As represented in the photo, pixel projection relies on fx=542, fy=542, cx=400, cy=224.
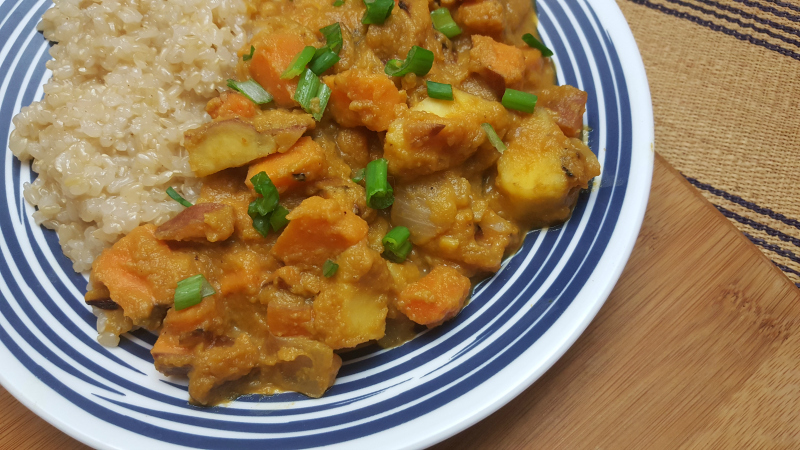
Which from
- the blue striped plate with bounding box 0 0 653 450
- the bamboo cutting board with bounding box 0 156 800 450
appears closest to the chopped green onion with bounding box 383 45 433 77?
the blue striped plate with bounding box 0 0 653 450

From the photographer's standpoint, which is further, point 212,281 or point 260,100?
point 260,100

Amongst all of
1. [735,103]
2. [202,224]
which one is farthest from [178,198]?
[735,103]

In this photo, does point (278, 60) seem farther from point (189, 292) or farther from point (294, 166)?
point (189, 292)

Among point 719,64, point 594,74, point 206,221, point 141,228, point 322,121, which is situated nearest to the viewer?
point 206,221

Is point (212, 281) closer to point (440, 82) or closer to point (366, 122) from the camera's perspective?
point (366, 122)

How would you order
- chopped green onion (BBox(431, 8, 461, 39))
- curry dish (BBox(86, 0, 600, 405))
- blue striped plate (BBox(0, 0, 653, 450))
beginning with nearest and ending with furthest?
blue striped plate (BBox(0, 0, 653, 450)) → curry dish (BBox(86, 0, 600, 405)) → chopped green onion (BBox(431, 8, 461, 39))

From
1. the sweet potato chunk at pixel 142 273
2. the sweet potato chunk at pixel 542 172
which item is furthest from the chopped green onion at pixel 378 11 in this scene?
the sweet potato chunk at pixel 142 273

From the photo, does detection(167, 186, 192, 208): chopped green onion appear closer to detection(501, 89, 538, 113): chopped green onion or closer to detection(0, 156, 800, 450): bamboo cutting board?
detection(0, 156, 800, 450): bamboo cutting board

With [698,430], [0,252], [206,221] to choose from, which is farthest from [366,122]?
[698,430]
